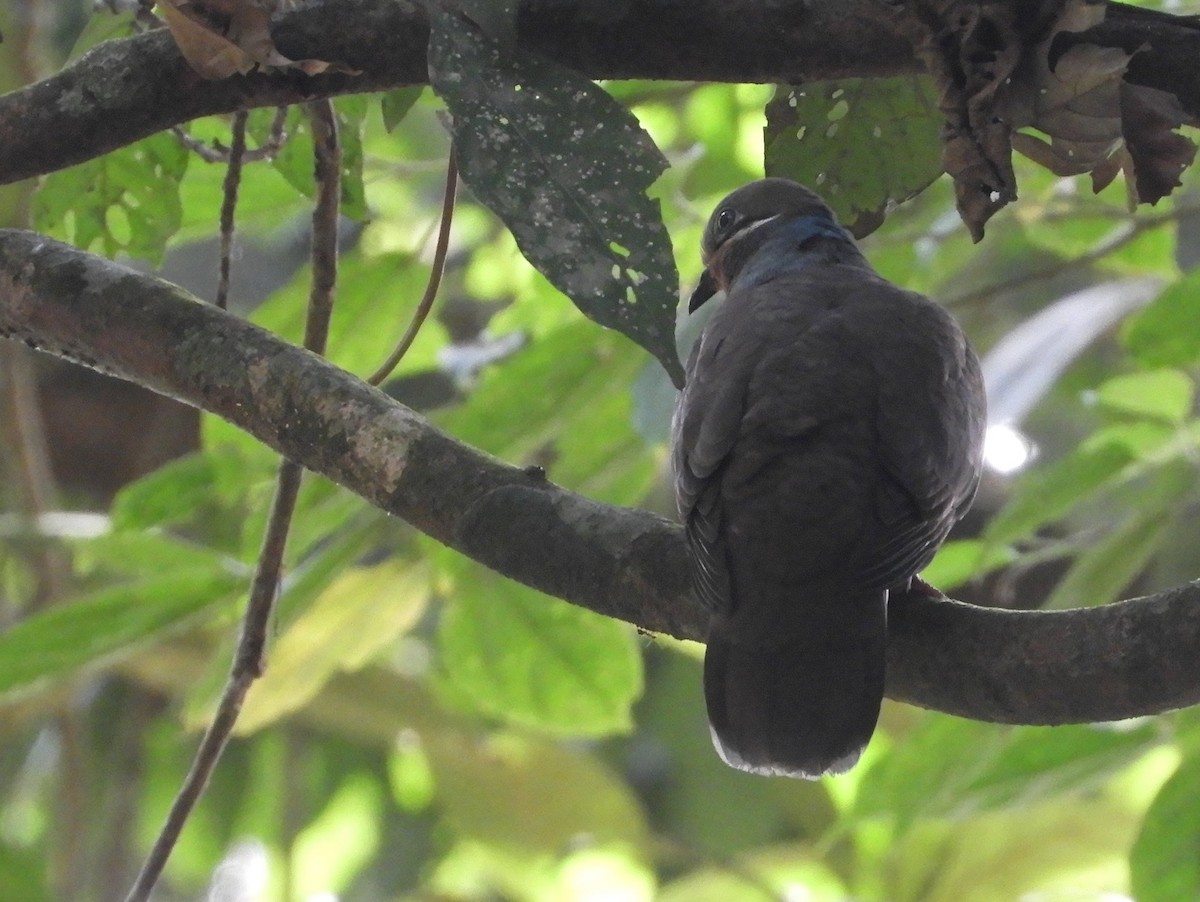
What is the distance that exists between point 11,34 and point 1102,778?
12.2 feet

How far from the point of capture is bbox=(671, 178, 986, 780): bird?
2.12 metres

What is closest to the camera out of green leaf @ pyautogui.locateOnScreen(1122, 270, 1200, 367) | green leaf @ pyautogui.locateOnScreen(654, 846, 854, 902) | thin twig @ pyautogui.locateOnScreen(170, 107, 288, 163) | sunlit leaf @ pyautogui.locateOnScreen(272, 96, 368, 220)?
thin twig @ pyautogui.locateOnScreen(170, 107, 288, 163)

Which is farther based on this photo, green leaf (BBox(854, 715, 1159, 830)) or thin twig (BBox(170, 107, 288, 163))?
green leaf (BBox(854, 715, 1159, 830))

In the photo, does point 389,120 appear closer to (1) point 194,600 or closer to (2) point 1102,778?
(1) point 194,600

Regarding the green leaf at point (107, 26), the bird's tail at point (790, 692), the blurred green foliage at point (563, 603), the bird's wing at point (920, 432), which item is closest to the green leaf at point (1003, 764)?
the blurred green foliage at point (563, 603)

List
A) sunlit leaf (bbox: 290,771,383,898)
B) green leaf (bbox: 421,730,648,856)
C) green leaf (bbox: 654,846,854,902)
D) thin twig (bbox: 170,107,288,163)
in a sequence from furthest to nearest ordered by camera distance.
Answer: sunlit leaf (bbox: 290,771,383,898) < green leaf (bbox: 421,730,648,856) < green leaf (bbox: 654,846,854,902) < thin twig (bbox: 170,107,288,163)

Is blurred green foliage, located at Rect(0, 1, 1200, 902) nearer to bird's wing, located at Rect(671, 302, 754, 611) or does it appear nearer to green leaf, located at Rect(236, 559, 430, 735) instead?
green leaf, located at Rect(236, 559, 430, 735)

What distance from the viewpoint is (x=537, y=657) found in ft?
11.2

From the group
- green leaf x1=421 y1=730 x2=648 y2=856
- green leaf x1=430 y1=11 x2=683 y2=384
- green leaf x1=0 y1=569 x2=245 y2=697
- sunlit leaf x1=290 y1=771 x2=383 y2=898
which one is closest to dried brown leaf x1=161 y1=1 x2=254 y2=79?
green leaf x1=430 y1=11 x2=683 y2=384

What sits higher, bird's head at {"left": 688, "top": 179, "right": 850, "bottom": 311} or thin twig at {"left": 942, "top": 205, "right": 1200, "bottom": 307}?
thin twig at {"left": 942, "top": 205, "right": 1200, "bottom": 307}

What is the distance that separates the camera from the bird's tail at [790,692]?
210 cm

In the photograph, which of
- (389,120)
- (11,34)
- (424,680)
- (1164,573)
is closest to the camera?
(389,120)

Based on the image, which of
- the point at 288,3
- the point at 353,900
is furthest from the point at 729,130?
the point at 353,900

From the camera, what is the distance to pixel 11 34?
181 inches
